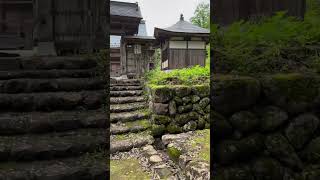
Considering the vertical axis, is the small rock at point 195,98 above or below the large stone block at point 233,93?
below

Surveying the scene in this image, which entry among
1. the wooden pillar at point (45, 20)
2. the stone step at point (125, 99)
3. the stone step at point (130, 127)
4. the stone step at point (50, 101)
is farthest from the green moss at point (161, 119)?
the stone step at point (50, 101)

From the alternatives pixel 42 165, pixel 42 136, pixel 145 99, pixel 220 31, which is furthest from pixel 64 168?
pixel 145 99

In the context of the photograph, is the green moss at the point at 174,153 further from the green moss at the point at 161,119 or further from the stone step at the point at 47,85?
the stone step at the point at 47,85

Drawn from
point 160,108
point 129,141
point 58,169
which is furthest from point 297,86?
point 160,108

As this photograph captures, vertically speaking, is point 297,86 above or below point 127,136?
above

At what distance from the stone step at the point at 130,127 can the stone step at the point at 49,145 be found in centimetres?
348

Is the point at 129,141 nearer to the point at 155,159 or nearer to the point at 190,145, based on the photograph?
the point at 155,159

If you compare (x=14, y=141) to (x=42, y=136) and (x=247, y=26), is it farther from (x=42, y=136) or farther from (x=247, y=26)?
(x=247, y=26)

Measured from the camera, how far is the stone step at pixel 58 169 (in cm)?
199

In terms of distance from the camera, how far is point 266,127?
240 centimetres

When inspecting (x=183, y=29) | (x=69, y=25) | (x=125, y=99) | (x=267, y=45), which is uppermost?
(x=183, y=29)

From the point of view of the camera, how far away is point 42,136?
2555 millimetres

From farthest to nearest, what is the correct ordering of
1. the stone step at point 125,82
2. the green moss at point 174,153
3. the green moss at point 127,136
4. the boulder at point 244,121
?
the stone step at point 125,82 → the green moss at point 127,136 → the green moss at point 174,153 → the boulder at point 244,121

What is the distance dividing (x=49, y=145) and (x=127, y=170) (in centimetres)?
237
